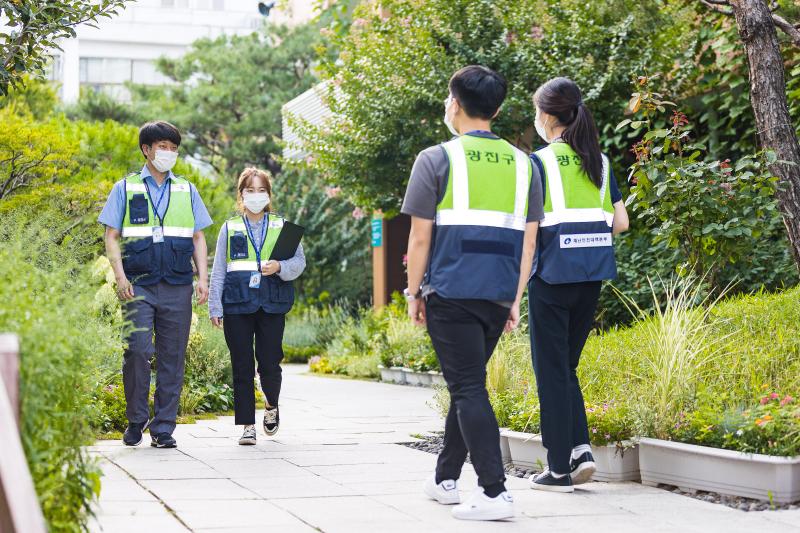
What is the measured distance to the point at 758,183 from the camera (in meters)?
7.84

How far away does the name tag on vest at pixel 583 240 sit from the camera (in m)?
5.26

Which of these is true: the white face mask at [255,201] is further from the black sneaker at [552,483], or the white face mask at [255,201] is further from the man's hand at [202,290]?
the black sneaker at [552,483]

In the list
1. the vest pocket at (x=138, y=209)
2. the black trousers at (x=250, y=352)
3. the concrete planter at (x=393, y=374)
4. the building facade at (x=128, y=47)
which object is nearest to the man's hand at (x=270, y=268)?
the black trousers at (x=250, y=352)

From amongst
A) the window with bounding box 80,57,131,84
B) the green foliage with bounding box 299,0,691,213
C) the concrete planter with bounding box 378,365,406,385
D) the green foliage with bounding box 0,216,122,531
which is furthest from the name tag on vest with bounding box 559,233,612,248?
the window with bounding box 80,57,131,84

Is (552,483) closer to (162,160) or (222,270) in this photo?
Answer: (222,270)

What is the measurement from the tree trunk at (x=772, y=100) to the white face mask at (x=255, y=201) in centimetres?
353

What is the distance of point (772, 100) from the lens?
297 inches

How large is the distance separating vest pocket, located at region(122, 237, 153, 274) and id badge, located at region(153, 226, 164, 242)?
5 centimetres

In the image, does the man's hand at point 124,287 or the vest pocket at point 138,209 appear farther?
the vest pocket at point 138,209

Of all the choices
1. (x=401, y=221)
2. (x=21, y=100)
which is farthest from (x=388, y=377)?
(x=21, y=100)

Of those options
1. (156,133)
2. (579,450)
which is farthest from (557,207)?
(156,133)

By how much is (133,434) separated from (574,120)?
3618 millimetres

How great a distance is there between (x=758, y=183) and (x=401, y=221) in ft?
39.9

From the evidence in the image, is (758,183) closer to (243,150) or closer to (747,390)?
Answer: (747,390)
